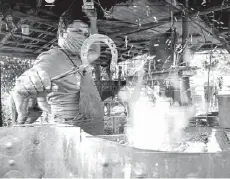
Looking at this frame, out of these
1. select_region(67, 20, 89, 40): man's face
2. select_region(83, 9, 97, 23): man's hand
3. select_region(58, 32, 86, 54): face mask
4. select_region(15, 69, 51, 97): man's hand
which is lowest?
select_region(15, 69, 51, 97): man's hand

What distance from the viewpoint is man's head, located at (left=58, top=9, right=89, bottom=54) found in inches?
99.9

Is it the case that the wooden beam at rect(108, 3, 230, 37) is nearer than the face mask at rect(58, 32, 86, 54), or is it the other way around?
the face mask at rect(58, 32, 86, 54)

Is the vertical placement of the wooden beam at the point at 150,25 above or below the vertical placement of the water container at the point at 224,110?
above

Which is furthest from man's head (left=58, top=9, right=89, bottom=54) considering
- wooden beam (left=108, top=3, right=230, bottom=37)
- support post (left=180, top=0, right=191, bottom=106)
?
support post (left=180, top=0, right=191, bottom=106)

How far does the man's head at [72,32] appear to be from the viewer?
2537 millimetres

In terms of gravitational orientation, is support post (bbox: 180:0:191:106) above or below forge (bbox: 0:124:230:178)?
above

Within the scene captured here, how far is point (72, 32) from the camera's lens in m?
2.55

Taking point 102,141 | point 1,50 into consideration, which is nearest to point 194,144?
point 102,141

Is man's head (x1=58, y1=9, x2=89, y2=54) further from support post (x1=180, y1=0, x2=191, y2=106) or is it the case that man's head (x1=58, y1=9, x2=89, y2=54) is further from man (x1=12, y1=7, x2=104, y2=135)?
support post (x1=180, y1=0, x2=191, y2=106)

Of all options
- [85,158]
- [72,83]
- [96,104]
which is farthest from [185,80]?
[85,158]

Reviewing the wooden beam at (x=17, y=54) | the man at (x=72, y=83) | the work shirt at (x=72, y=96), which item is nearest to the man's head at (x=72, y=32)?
the man at (x=72, y=83)

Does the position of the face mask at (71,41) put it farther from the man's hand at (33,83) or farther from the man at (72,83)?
the man's hand at (33,83)

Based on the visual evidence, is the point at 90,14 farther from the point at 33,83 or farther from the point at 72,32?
the point at 33,83

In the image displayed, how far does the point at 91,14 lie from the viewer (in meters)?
2.64
